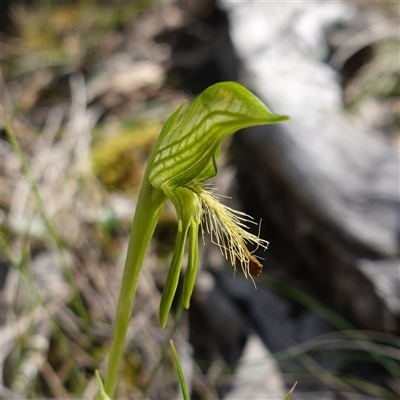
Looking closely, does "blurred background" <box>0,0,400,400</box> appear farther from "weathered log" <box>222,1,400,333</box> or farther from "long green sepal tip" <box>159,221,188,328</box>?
"long green sepal tip" <box>159,221,188,328</box>

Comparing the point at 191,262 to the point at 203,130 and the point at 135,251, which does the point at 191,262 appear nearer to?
Answer: the point at 135,251

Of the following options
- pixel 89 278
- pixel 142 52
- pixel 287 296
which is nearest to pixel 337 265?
pixel 287 296

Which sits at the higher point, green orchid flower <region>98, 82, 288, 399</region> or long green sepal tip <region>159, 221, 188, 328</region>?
green orchid flower <region>98, 82, 288, 399</region>

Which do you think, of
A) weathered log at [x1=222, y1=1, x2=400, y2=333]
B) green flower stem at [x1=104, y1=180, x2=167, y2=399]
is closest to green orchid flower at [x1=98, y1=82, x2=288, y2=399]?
green flower stem at [x1=104, y1=180, x2=167, y2=399]

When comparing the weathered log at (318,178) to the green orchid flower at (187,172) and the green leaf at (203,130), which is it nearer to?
the green orchid flower at (187,172)

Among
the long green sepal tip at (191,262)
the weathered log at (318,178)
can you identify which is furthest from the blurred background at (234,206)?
the long green sepal tip at (191,262)

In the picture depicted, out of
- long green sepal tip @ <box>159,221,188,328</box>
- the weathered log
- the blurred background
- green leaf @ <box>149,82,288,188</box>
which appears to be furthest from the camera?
the weathered log

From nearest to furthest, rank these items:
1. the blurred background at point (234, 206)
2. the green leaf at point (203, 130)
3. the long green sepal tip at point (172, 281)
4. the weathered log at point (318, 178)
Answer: the green leaf at point (203, 130)
the long green sepal tip at point (172, 281)
the blurred background at point (234, 206)
the weathered log at point (318, 178)

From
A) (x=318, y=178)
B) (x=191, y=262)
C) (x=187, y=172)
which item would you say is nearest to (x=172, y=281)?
(x=191, y=262)
